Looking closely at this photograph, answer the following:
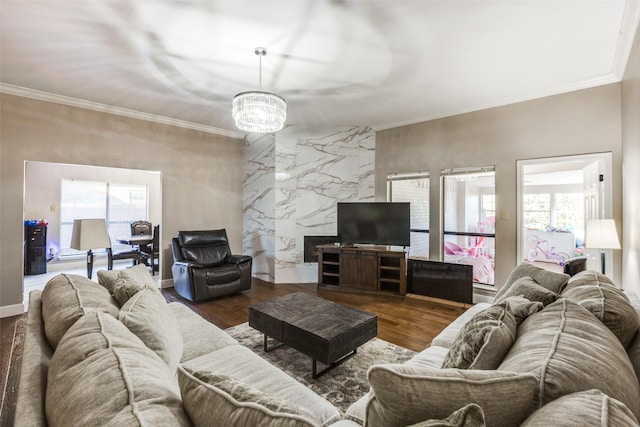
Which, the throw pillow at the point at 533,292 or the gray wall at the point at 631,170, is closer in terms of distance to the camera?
the throw pillow at the point at 533,292

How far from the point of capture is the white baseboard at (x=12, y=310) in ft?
12.1

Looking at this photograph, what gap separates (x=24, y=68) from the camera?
320cm

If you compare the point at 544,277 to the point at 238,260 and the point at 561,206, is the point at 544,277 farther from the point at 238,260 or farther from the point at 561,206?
the point at 561,206

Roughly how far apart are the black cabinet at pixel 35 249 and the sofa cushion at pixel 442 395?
7778 mm

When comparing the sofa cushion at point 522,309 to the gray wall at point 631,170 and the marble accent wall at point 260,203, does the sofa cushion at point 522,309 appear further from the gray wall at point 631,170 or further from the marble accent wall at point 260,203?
the marble accent wall at point 260,203

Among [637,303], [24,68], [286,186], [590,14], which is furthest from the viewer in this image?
[286,186]

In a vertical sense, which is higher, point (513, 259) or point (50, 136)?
point (50, 136)

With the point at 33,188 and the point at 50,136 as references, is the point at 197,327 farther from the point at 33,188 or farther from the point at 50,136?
the point at 33,188

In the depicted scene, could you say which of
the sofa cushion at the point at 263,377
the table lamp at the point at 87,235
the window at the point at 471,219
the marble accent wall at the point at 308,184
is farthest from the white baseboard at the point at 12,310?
the window at the point at 471,219

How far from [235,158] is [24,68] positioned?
3.19 m

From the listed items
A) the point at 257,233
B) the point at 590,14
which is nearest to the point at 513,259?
the point at 590,14

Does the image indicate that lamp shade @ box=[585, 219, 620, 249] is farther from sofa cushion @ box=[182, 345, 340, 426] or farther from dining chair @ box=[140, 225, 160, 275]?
dining chair @ box=[140, 225, 160, 275]

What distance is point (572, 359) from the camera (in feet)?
2.97

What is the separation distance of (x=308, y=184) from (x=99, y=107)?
3.42m
